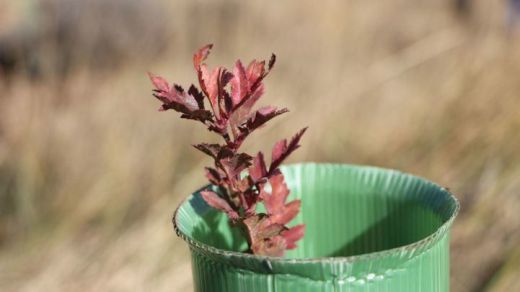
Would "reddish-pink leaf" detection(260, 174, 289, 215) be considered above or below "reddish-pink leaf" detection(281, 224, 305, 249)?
above

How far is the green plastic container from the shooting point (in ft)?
2.38

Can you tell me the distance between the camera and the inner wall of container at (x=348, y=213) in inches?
37.7

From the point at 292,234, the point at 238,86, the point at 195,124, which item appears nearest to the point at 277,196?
the point at 292,234

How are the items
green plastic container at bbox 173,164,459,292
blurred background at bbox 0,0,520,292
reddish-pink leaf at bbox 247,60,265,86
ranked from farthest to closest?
1. blurred background at bbox 0,0,520,292
2. reddish-pink leaf at bbox 247,60,265,86
3. green plastic container at bbox 173,164,459,292

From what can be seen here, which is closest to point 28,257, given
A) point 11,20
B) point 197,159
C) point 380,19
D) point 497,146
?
point 197,159

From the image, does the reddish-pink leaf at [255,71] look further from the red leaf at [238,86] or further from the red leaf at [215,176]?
the red leaf at [215,176]

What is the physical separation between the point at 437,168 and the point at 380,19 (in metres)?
0.84

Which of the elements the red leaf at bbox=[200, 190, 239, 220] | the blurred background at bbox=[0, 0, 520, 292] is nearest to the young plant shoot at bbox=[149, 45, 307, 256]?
the red leaf at bbox=[200, 190, 239, 220]

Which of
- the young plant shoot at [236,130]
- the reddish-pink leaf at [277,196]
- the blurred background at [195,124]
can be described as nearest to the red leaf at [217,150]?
the young plant shoot at [236,130]

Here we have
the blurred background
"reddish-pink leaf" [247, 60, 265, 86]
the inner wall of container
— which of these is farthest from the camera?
the blurred background

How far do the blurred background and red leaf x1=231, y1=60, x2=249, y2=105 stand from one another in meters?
1.01

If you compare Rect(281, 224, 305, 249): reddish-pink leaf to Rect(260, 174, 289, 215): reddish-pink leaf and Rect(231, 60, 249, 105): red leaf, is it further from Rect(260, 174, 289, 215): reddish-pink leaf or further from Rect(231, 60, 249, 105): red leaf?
Rect(231, 60, 249, 105): red leaf

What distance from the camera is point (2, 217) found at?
2133 mm

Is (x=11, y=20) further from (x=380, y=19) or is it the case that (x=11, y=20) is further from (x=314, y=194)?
(x=314, y=194)
